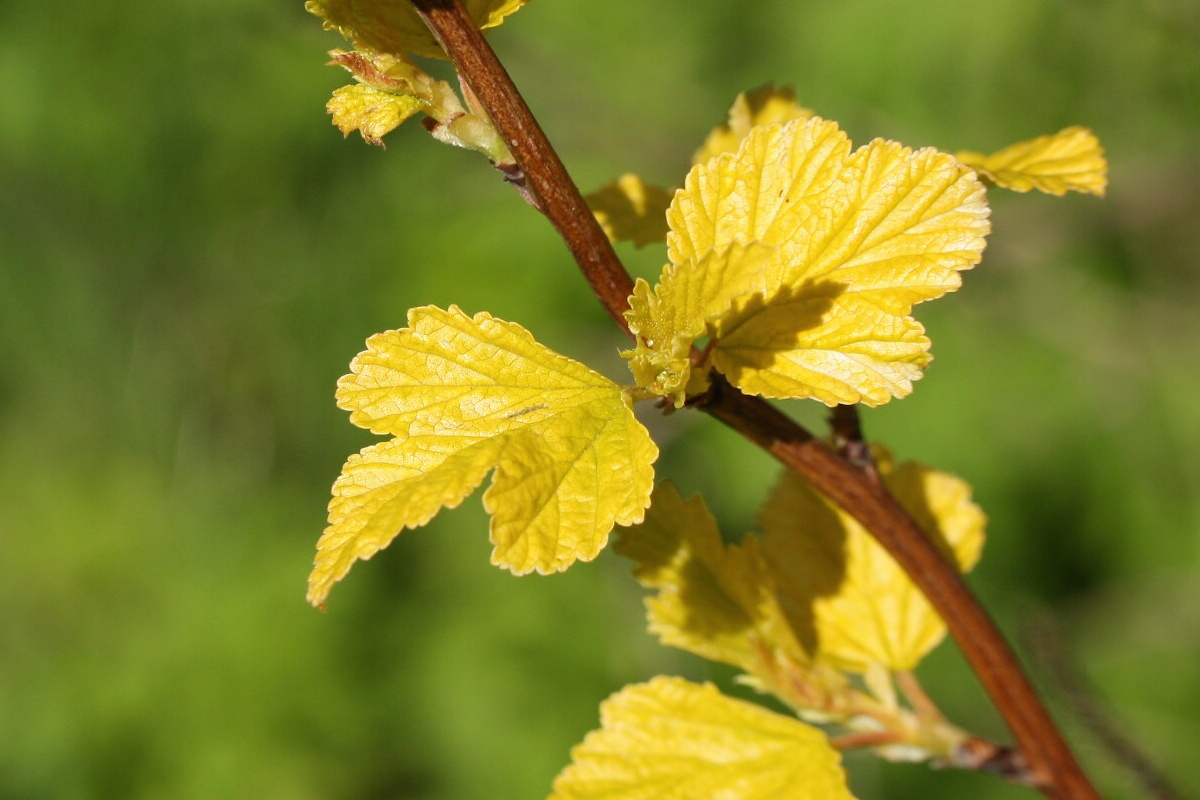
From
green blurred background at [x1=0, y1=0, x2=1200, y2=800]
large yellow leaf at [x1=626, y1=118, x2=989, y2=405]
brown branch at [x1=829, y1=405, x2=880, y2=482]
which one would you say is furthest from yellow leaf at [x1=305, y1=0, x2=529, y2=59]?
green blurred background at [x1=0, y1=0, x2=1200, y2=800]

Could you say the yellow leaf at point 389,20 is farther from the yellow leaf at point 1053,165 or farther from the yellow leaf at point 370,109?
the yellow leaf at point 1053,165

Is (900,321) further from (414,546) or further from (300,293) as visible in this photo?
(300,293)

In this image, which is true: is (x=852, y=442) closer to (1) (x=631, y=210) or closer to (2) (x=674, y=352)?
(2) (x=674, y=352)

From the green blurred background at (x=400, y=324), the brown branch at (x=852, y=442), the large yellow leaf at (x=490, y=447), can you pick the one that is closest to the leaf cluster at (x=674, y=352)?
the large yellow leaf at (x=490, y=447)

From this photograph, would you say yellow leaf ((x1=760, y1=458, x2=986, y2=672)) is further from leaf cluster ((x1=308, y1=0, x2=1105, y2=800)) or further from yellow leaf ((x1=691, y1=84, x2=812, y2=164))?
yellow leaf ((x1=691, y1=84, x2=812, y2=164))

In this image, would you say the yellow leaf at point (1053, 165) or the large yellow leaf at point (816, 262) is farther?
the yellow leaf at point (1053, 165)

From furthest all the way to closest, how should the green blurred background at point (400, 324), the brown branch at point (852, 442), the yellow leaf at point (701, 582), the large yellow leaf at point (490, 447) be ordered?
the green blurred background at point (400, 324) → the yellow leaf at point (701, 582) → the brown branch at point (852, 442) → the large yellow leaf at point (490, 447)
